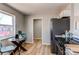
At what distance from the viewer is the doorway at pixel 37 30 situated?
1.79 m

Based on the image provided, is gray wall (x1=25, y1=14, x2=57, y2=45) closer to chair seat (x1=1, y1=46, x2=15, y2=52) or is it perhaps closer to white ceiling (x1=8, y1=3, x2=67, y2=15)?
white ceiling (x1=8, y1=3, x2=67, y2=15)

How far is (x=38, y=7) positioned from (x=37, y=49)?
618 millimetres

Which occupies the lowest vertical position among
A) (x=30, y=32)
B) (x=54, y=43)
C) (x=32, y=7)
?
(x=54, y=43)

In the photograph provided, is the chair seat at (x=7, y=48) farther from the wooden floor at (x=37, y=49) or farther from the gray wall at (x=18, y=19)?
the gray wall at (x=18, y=19)

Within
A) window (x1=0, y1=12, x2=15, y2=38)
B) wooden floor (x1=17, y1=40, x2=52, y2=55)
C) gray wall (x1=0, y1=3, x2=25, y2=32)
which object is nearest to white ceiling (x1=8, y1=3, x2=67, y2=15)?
gray wall (x1=0, y1=3, x2=25, y2=32)

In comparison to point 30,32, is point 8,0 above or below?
above

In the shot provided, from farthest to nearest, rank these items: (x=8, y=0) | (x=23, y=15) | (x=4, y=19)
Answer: (x=23, y=15) → (x=4, y=19) → (x=8, y=0)

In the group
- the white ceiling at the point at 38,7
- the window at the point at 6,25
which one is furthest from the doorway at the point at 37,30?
the window at the point at 6,25

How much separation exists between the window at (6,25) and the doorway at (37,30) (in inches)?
13.2

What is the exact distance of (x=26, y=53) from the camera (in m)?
1.60

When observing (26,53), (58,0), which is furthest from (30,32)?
(58,0)
